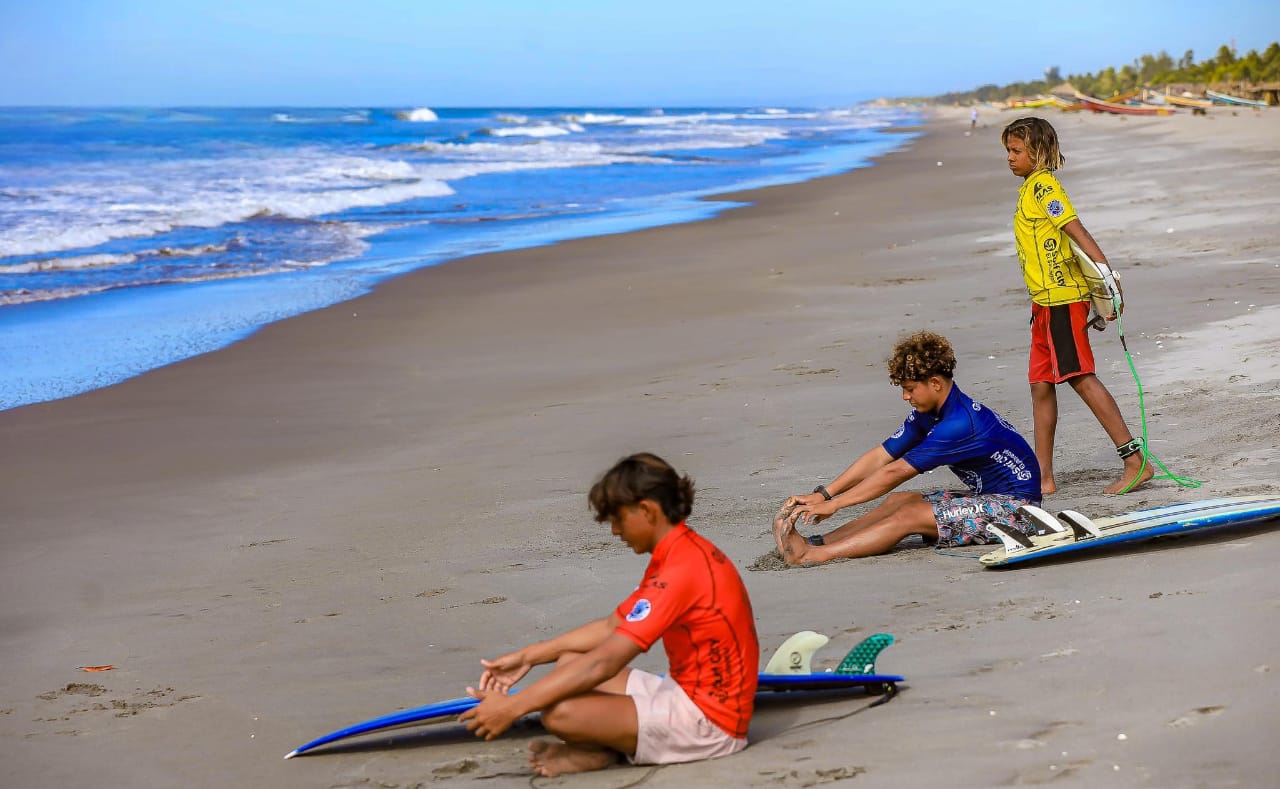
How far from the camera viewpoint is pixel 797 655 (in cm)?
361

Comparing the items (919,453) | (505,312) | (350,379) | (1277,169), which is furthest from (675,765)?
(1277,169)

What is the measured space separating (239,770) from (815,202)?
2052 centimetres

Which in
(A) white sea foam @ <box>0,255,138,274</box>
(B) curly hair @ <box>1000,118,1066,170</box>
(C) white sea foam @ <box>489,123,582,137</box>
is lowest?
(A) white sea foam @ <box>0,255,138,274</box>

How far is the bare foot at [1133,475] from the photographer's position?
5520mm

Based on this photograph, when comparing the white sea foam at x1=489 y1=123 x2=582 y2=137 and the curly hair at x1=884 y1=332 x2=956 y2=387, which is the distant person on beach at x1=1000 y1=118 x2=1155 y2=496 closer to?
the curly hair at x1=884 y1=332 x2=956 y2=387

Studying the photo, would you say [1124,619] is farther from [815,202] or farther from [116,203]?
[116,203]

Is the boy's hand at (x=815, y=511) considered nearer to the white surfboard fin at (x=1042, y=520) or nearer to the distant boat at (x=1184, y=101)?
the white surfboard fin at (x=1042, y=520)

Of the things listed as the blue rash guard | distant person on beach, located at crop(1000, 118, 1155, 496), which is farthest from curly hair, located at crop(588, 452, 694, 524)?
distant person on beach, located at crop(1000, 118, 1155, 496)

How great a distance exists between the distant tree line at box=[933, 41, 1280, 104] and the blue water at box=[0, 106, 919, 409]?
69.3 feet

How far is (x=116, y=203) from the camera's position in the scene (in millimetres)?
25125

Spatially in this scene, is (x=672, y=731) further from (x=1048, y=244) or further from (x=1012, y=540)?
(x=1048, y=244)

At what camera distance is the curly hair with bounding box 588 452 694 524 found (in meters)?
3.14

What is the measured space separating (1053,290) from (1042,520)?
1.42 metres

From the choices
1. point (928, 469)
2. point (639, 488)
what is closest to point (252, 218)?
point (928, 469)
